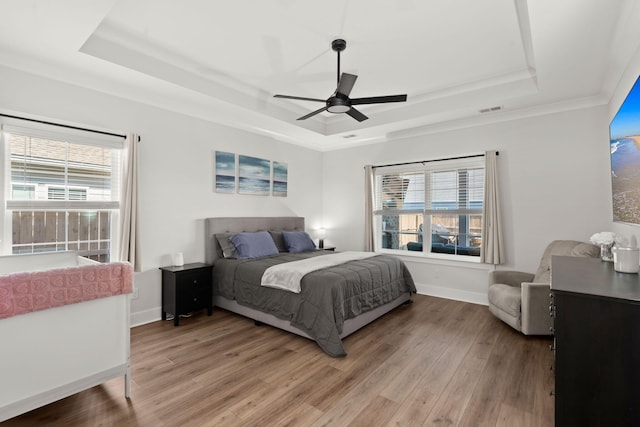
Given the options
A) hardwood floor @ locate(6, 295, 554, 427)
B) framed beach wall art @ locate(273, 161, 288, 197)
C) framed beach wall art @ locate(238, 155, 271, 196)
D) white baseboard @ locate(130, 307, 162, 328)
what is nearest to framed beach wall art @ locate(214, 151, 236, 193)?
framed beach wall art @ locate(238, 155, 271, 196)

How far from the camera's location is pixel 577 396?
62.2 inches

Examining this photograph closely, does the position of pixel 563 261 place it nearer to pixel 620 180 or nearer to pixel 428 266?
pixel 620 180

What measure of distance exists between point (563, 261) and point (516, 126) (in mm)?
2520

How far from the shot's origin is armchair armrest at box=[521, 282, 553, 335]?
127 inches

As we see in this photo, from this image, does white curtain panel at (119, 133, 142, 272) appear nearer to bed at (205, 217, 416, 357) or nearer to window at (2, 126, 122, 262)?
window at (2, 126, 122, 262)

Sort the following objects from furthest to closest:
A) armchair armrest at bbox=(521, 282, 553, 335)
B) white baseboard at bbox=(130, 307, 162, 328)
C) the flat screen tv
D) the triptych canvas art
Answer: the triptych canvas art, white baseboard at bbox=(130, 307, 162, 328), armchair armrest at bbox=(521, 282, 553, 335), the flat screen tv

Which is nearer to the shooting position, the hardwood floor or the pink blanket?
the pink blanket

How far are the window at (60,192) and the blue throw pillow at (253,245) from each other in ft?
4.80

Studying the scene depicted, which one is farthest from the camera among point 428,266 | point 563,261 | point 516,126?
point 428,266

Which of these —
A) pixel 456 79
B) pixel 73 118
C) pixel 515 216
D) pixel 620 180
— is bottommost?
pixel 515 216

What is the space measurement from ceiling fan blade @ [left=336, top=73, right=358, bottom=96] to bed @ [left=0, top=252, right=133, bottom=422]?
2.31 meters

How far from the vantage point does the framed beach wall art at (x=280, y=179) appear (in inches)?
219

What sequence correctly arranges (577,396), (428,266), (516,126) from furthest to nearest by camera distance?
(428,266), (516,126), (577,396)

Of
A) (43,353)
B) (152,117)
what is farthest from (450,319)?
(152,117)
